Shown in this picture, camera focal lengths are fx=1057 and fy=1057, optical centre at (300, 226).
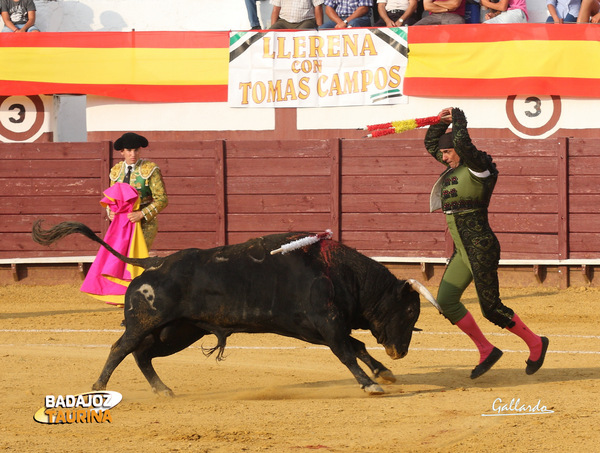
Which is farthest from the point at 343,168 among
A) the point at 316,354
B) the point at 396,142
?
the point at 316,354

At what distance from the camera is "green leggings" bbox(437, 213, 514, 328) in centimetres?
547

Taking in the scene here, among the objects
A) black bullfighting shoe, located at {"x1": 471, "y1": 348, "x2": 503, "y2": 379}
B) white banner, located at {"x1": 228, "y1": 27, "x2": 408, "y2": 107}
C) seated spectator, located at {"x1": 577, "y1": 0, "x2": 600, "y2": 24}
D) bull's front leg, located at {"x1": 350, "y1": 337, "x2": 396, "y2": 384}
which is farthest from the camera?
white banner, located at {"x1": 228, "y1": 27, "x2": 408, "y2": 107}

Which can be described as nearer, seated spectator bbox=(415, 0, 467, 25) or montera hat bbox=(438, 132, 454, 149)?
montera hat bbox=(438, 132, 454, 149)

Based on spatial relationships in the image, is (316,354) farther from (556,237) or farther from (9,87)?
(9,87)

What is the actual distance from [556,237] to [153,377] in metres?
6.33

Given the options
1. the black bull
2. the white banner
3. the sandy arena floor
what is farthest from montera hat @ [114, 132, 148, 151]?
the white banner

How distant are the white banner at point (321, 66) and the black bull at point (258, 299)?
6.09 meters

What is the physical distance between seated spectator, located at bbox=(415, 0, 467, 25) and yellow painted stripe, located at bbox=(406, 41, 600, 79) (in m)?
0.40

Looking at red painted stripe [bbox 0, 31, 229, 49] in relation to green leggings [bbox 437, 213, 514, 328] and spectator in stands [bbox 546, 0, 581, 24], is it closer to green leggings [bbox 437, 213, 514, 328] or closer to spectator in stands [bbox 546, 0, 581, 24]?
spectator in stands [bbox 546, 0, 581, 24]

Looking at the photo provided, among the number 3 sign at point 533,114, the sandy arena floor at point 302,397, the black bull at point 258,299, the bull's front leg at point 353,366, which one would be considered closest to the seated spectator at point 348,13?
the number 3 sign at point 533,114

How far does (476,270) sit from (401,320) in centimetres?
A: 48

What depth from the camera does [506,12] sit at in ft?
37.4

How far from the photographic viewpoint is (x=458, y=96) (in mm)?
11219

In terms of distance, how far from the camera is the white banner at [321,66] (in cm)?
1117
